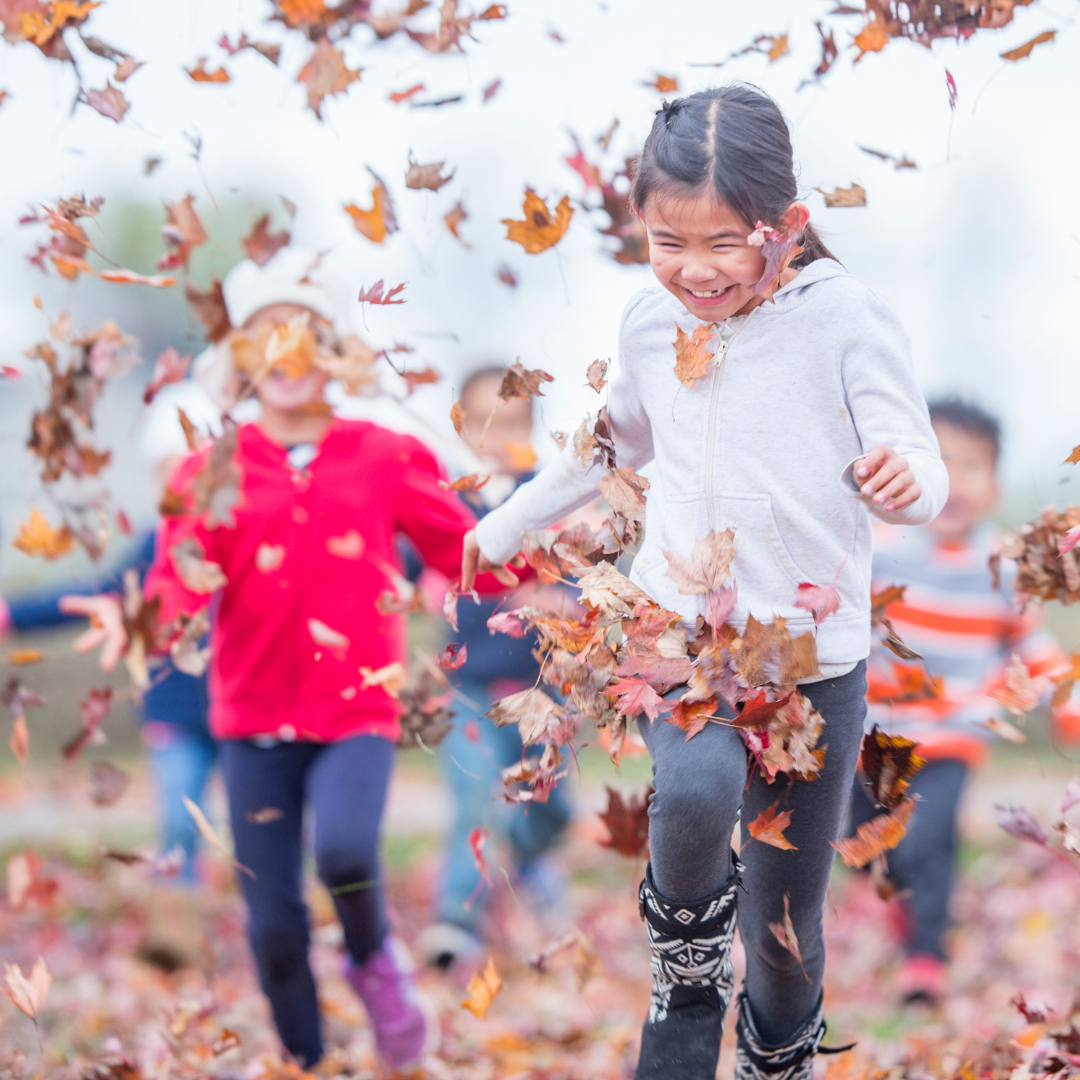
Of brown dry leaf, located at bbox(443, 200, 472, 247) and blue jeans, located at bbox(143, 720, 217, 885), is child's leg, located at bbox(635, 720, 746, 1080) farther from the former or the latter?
blue jeans, located at bbox(143, 720, 217, 885)

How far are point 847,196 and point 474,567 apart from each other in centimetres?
110

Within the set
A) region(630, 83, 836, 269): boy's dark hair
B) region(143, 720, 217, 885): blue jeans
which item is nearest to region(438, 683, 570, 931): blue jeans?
region(143, 720, 217, 885): blue jeans

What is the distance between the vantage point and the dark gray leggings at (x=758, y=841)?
1.74 m

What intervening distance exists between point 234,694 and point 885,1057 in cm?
217

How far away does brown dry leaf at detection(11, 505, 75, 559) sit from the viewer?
2.72 m

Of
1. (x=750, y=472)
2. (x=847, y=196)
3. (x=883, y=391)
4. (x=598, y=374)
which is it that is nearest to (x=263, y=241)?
(x=598, y=374)

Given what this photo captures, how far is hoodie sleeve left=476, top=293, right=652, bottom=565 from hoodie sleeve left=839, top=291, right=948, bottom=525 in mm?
420

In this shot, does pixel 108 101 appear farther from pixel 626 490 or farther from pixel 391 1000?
pixel 391 1000

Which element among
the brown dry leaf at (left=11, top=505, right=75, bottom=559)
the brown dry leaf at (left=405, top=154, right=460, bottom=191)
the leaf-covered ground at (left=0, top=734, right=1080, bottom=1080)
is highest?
the brown dry leaf at (left=405, top=154, right=460, bottom=191)

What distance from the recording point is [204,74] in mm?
2637

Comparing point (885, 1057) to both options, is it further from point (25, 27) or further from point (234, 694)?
point (25, 27)

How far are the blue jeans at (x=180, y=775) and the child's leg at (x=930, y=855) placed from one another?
2.38 metres

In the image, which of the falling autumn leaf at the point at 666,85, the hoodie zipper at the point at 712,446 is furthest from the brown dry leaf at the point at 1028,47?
the hoodie zipper at the point at 712,446

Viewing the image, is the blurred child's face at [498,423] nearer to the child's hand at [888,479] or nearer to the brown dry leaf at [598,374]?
the brown dry leaf at [598,374]
